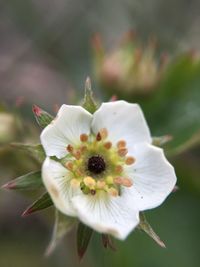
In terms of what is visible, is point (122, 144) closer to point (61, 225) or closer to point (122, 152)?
point (122, 152)

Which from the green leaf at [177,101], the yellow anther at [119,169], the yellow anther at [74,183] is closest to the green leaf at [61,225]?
the yellow anther at [74,183]

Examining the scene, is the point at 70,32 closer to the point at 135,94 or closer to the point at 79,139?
the point at 135,94

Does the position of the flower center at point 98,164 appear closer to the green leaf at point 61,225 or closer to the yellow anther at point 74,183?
the yellow anther at point 74,183

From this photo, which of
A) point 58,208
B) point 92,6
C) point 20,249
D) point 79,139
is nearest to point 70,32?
point 92,6

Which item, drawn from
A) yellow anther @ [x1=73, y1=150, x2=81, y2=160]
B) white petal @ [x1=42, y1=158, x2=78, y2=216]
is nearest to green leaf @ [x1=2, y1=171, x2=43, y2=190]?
white petal @ [x1=42, y1=158, x2=78, y2=216]

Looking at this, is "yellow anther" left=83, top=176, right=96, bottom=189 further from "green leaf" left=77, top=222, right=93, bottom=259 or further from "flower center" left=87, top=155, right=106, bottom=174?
"green leaf" left=77, top=222, right=93, bottom=259

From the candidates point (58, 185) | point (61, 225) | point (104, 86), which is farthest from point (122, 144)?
point (104, 86)
